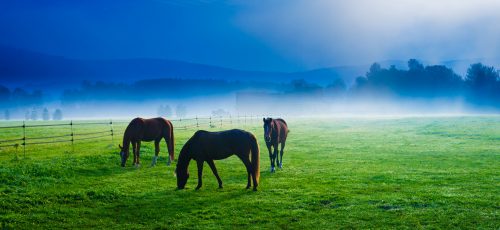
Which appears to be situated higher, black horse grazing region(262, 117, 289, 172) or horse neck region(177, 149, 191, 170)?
black horse grazing region(262, 117, 289, 172)

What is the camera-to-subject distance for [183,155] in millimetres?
16031

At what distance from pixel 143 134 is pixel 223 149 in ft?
28.2

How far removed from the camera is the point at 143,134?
74.0 feet

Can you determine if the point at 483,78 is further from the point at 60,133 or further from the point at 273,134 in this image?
the point at 273,134

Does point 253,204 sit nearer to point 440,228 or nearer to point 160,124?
point 440,228

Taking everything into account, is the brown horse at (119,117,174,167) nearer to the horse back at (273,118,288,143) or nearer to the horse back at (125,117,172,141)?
the horse back at (125,117,172,141)

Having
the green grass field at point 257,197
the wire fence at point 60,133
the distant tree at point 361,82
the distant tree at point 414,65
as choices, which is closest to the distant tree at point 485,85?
the distant tree at point 414,65

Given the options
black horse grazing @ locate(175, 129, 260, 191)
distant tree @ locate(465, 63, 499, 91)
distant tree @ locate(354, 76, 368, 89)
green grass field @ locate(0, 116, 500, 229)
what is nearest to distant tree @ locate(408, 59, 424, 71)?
distant tree @ locate(354, 76, 368, 89)

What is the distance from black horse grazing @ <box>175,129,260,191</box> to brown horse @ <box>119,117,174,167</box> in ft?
23.0

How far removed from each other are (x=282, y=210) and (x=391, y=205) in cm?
358

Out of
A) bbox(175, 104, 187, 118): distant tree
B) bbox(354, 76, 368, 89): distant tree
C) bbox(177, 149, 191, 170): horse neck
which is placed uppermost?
bbox(354, 76, 368, 89): distant tree

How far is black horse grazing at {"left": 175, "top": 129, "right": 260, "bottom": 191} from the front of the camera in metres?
15.3

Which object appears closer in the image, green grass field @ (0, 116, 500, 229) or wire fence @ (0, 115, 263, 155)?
green grass field @ (0, 116, 500, 229)

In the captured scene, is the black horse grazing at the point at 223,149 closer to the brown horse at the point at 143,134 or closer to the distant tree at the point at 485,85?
the brown horse at the point at 143,134
